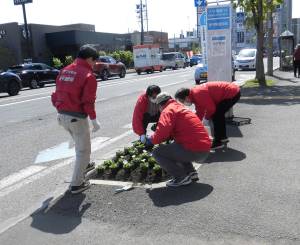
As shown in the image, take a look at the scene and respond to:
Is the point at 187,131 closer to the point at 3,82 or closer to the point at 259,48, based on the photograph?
the point at 259,48

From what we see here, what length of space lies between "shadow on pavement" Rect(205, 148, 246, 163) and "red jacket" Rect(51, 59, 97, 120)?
6.96ft

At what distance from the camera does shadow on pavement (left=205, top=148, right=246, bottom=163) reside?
6379 millimetres

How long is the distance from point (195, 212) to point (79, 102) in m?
1.88

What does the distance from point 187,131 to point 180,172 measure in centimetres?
52

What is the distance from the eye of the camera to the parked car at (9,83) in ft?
67.1

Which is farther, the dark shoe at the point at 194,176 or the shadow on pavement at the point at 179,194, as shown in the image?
the dark shoe at the point at 194,176

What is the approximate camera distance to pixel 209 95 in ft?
22.0

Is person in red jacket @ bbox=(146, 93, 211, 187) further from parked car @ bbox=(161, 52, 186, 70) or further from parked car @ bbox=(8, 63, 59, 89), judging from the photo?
parked car @ bbox=(161, 52, 186, 70)

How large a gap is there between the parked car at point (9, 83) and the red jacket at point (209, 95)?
51.0ft

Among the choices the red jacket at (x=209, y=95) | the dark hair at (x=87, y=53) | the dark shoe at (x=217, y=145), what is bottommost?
the dark shoe at (x=217, y=145)

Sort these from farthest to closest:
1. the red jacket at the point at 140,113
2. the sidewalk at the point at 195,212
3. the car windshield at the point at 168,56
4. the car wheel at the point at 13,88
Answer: the car windshield at the point at 168,56 → the car wheel at the point at 13,88 → the red jacket at the point at 140,113 → the sidewalk at the point at 195,212

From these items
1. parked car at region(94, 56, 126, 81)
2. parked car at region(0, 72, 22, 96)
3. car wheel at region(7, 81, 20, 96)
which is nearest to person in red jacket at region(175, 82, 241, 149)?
parked car at region(0, 72, 22, 96)

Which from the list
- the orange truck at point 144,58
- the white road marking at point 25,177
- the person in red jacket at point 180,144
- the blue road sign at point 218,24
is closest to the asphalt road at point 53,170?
the white road marking at point 25,177

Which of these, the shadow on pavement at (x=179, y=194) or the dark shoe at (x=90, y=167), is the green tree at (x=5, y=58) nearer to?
the dark shoe at (x=90, y=167)
